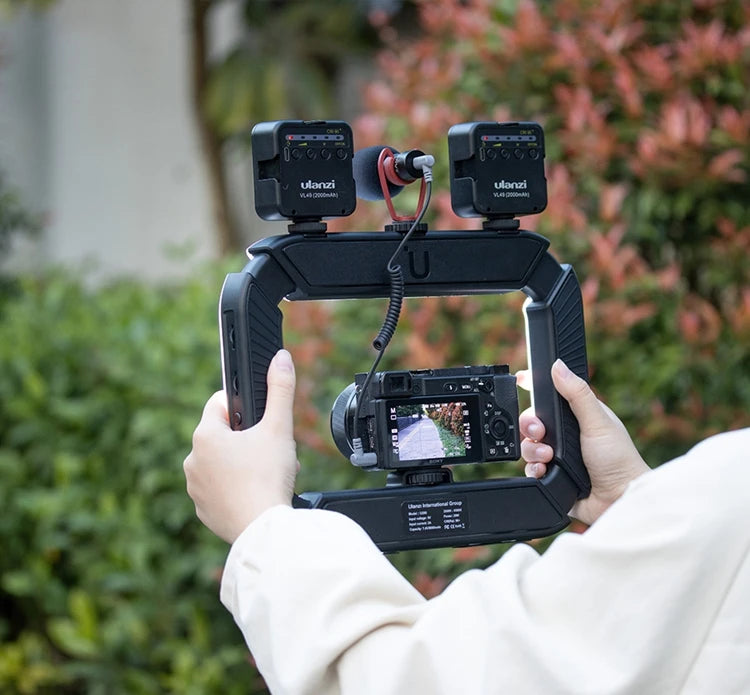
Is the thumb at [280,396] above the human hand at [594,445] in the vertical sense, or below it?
above

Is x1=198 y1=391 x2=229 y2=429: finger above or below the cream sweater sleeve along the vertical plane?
above

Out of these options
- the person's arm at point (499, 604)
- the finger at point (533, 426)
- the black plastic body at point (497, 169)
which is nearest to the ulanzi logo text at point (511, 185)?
the black plastic body at point (497, 169)

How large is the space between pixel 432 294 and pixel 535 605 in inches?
22.8

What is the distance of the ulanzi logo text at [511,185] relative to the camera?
5.41ft

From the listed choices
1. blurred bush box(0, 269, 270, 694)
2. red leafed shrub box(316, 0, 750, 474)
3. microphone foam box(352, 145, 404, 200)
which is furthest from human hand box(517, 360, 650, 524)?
blurred bush box(0, 269, 270, 694)

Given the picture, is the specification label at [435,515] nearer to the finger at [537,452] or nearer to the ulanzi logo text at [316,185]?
the finger at [537,452]

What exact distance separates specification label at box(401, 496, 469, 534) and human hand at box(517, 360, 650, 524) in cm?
16

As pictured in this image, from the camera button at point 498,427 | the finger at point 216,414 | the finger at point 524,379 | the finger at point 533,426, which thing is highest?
the finger at point 216,414

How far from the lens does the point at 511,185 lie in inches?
65.1

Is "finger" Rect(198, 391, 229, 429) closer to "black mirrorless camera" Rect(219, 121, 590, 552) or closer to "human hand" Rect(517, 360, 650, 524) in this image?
"black mirrorless camera" Rect(219, 121, 590, 552)

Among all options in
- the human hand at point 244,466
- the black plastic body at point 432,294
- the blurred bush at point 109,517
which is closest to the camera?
the human hand at point 244,466

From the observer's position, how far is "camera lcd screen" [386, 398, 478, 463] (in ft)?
5.10

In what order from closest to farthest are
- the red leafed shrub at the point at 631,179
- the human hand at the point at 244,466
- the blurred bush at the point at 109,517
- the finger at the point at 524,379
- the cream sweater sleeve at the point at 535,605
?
the cream sweater sleeve at the point at 535,605 < the human hand at the point at 244,466 < the finger at the point at 524,379 < the red leafed shrub at the point at 631,179 < the blurred bush at the point at 109,517

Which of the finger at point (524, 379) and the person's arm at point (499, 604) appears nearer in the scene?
the person's arm at point (499, 604)
